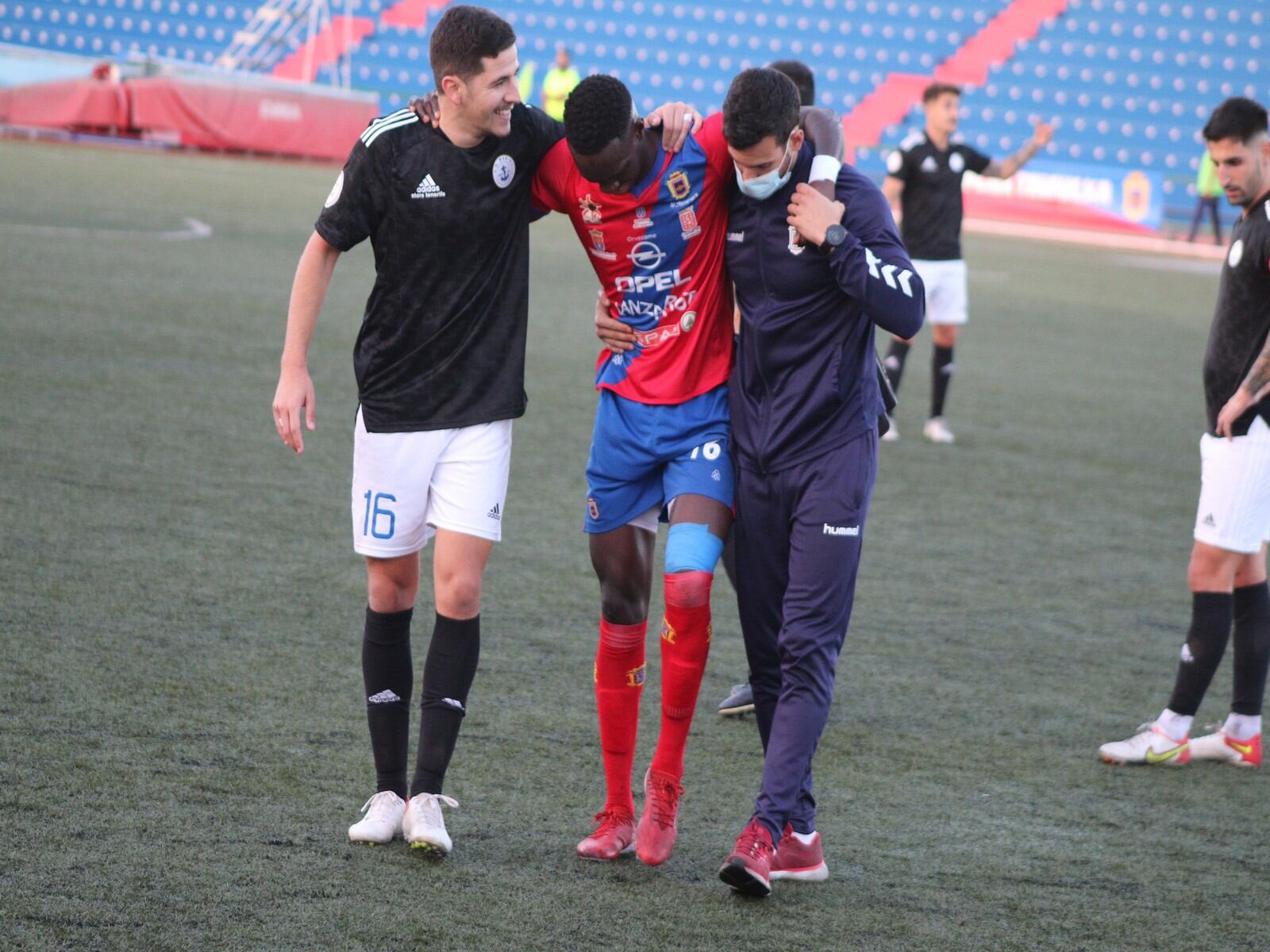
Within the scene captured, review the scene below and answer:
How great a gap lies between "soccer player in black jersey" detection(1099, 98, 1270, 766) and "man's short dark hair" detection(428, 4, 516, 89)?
2180 mm

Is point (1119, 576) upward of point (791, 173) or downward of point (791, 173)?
downward

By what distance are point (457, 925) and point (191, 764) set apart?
103 cm

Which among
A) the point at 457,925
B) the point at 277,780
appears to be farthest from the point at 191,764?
the point at 457,925

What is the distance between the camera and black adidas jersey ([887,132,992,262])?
9148 mm

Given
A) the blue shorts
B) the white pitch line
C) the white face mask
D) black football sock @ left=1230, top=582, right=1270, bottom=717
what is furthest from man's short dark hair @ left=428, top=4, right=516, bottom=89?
the white pitch line

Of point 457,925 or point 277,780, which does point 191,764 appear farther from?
point 457,925

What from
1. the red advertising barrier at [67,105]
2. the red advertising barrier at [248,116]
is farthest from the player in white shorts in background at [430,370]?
the red advertising barrier at [67,105]

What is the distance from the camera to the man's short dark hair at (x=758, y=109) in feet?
10.3

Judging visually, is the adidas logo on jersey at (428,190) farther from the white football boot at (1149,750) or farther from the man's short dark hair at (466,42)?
the white football boot at (1149,750)

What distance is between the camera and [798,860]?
336 centimetres

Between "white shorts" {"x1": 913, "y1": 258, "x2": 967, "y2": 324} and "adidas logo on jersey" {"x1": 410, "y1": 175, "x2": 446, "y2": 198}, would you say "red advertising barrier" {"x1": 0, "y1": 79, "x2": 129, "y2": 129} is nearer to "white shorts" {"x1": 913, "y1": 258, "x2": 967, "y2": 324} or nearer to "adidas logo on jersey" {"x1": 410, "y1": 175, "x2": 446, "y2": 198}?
"white shorts" {"x1": 913, "y1": 258, "x2": 967, "y2": 324}

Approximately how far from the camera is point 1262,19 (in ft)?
101

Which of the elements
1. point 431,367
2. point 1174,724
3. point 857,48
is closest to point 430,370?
point 431,367

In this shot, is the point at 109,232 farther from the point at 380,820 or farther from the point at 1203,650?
the point at 1203,650
